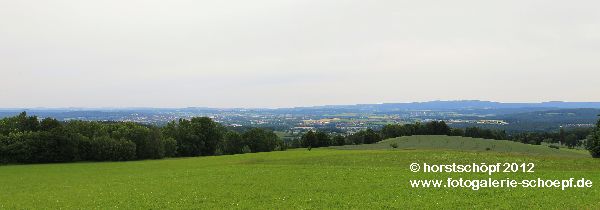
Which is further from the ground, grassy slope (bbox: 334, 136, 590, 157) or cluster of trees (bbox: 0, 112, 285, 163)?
cluster of trees (bbox: 0, 112, 285, 163)

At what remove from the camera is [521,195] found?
95.7ft

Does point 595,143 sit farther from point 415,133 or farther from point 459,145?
point 415,133

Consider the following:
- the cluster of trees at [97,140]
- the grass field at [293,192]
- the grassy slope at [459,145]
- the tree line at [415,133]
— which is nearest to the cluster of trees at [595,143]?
the grass field at [293,192]

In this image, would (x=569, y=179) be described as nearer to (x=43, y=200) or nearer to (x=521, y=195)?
(x=521, y=195)

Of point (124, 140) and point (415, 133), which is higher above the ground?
point (124, 140)

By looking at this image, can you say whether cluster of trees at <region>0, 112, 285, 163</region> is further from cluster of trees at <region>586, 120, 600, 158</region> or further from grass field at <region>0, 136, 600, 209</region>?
cluster of trees at <region>586, 120, 600, 158</region>

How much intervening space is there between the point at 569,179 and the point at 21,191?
47.4 m

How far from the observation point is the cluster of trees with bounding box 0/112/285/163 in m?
76.6

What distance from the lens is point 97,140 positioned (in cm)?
8344

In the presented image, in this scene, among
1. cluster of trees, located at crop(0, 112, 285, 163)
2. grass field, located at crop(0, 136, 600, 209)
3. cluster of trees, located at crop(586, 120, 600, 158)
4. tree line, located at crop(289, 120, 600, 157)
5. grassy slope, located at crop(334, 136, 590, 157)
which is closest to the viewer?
grass field, located at crop(0, 136, 600, 209)

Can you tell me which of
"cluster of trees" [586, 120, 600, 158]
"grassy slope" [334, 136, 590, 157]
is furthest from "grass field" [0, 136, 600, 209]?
"grassy slope" [334, 136, 590, 157]

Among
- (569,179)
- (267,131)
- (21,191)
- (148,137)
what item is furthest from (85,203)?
(267,131)

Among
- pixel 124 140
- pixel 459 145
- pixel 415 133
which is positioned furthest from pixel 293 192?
pixel 415 133

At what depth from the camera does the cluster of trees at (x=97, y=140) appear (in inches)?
3014
